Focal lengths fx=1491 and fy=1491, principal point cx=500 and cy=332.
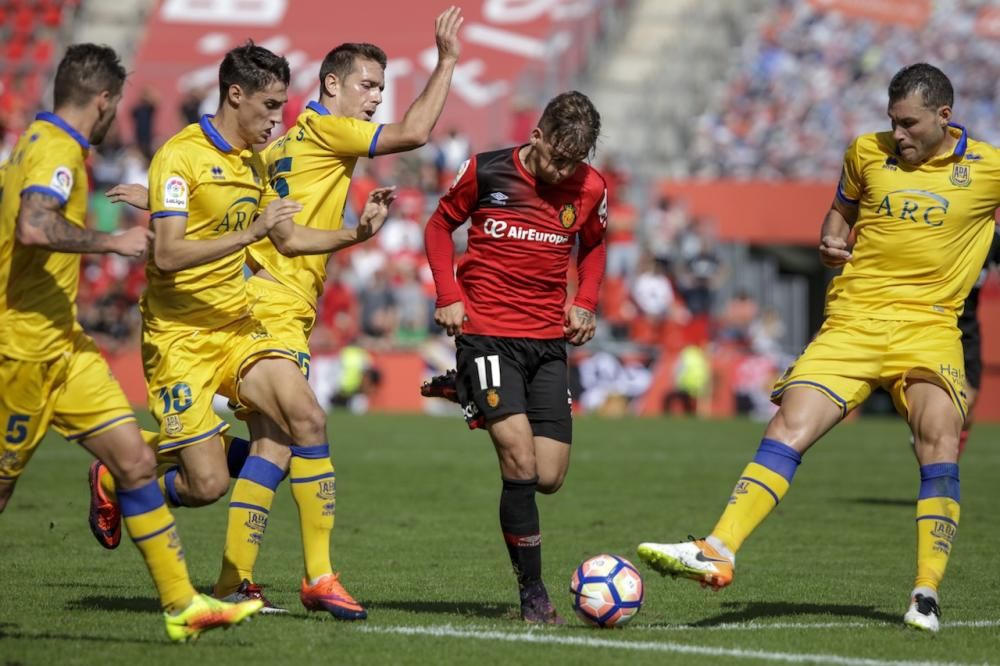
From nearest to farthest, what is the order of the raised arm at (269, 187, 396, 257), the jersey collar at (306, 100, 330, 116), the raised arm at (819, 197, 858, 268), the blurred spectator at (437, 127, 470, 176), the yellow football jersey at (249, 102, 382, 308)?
the raised arm at (269, 187, 396, 257)
the raised arm at (819, 197, 858, 268)
the yellow football jersey at (249, 102, 382, 308)
the jersey collar at (306, 100, 330, 116)
the blurred spectator at (437, 127, 470, 176)

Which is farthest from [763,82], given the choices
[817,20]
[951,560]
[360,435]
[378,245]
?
[951,560]

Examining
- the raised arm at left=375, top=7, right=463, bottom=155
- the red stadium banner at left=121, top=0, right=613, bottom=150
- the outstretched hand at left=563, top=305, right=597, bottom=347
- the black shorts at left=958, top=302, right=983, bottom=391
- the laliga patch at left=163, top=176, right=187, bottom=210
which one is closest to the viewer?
the laliga patch at left=163, top=176, right=187, bottom=210

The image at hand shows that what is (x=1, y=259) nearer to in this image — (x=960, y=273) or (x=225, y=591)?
(x=225, y=591)

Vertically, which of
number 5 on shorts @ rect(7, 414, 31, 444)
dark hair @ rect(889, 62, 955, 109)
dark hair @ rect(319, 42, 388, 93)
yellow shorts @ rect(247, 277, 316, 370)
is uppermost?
dark hair @ rect(319, 42, 388, 93)

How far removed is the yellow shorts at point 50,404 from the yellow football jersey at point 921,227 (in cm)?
366

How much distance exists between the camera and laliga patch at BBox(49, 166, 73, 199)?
20.0 feet

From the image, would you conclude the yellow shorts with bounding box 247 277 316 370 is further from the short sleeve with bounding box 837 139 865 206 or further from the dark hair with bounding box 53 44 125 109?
the short sleeve with bounding box 837 139 865 206

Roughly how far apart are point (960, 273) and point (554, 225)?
6.77ft

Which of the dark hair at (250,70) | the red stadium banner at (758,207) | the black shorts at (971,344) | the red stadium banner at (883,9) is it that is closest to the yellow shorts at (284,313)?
the dark hair at (250,70)

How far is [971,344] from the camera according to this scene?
12.1m

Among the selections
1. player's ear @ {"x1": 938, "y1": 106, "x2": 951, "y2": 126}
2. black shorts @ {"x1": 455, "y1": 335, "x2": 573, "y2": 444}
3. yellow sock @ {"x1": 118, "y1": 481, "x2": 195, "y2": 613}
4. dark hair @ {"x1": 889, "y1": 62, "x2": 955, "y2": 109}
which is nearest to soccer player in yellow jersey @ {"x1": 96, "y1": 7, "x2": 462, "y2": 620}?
black shorts @ {"x1": 455, "y1": 335, "x2": 573, "y2": 444}

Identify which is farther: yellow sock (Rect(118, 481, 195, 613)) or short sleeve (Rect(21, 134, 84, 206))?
yellow sock (Rect(118, 481, 195, 613))

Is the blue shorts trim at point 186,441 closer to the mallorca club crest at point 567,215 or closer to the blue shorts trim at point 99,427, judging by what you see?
the blue shorts trim at point 99,427

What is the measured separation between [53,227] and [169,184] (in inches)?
35.9
